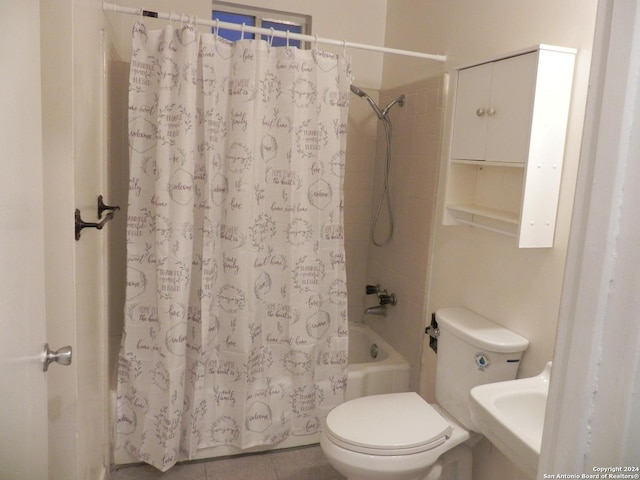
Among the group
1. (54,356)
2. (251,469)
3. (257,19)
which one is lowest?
(251,469)

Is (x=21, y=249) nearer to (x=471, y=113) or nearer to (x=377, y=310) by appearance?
(x=471, y=113)

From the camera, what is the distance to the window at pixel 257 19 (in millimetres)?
2676

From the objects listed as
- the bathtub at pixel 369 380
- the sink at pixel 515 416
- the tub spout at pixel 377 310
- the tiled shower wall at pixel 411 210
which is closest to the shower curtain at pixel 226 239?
the bathtub at pixel 369 380

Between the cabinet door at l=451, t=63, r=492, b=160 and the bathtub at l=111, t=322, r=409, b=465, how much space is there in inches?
45.5

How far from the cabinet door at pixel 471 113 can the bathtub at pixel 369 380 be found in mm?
1156

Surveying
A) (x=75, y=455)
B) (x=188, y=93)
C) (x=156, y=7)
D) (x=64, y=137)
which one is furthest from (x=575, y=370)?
(x=156, y=7)

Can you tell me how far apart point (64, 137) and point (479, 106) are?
4.56ft

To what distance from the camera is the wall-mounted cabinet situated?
1523mm

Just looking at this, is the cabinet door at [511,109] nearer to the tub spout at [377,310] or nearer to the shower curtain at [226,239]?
the shower curtain at [226,239]

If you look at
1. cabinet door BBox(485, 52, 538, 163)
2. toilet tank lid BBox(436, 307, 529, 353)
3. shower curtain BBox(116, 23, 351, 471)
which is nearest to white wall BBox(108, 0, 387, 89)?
shower curtain BBox(116, 23, 351, 471)

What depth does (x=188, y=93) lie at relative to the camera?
189 cm

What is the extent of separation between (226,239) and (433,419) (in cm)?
Result: 109

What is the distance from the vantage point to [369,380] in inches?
96.5

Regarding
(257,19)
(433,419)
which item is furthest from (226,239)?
(257,19)
